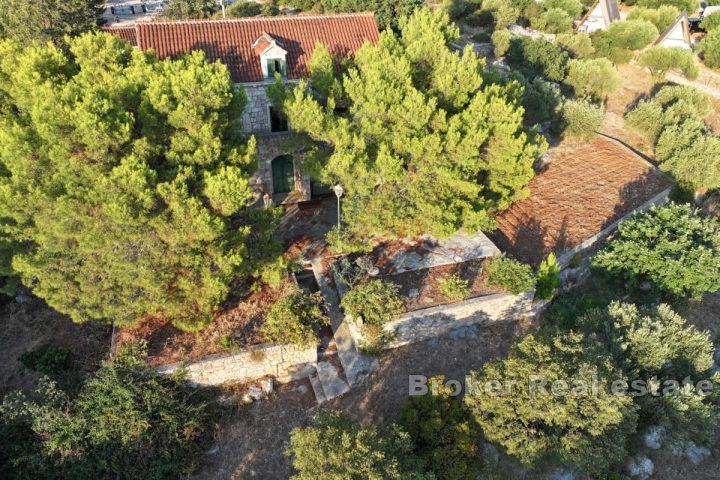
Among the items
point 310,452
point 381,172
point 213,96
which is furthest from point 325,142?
point 310,452

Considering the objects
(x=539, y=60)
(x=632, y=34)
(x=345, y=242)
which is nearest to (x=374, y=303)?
(x=345, y=242)

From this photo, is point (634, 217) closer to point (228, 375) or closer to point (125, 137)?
point (228, 375)

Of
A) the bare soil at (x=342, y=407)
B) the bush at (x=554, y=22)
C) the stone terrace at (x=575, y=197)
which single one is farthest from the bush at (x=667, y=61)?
the bare soil at (x=342, y=407)

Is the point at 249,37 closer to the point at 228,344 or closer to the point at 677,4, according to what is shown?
the point at 228,344

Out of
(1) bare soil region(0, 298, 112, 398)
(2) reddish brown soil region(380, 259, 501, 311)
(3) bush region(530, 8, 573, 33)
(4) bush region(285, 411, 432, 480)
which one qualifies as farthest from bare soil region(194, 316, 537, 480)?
(3) bush region(530, 8, 573, 33)

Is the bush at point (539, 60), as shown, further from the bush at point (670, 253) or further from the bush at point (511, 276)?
the bush at point (511, 276)
